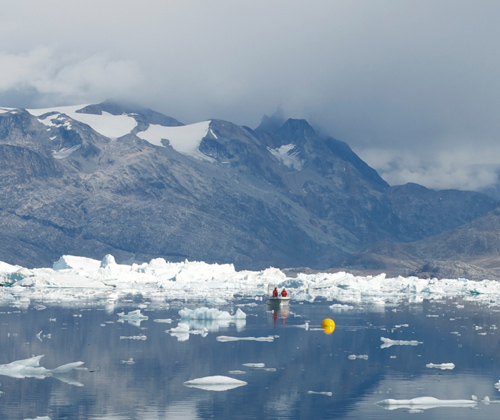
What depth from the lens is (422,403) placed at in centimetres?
3052

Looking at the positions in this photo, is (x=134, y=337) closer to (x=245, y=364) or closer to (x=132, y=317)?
(x=245, y=364)

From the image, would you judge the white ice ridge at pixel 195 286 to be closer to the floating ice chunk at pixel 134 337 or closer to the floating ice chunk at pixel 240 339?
the floating ice chunk at pixel 240 339

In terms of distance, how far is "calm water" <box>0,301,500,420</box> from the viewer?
29.6m

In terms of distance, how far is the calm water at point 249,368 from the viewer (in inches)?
1167

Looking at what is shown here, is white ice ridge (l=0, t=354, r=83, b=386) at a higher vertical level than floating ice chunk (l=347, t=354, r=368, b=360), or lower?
lower

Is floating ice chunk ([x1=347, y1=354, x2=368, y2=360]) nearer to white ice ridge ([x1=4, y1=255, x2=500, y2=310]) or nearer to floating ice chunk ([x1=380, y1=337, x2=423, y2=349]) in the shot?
floating ice chunk ([x1=380, y1=337, x2=423, y2=349])

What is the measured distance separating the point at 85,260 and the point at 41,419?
157552 mm

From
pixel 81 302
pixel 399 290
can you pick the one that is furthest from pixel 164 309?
pixel 399 290

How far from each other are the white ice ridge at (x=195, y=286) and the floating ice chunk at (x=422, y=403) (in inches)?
2231

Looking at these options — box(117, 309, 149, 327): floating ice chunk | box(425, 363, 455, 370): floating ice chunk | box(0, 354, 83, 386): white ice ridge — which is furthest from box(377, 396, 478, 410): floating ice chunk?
box(117, 309, 149, 327): floating ice chunk

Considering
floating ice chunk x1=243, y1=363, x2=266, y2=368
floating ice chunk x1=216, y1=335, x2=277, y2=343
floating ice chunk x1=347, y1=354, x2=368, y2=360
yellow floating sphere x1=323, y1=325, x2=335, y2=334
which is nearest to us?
floating ice chunk x1=243, y1=363, x2=266, y2=368

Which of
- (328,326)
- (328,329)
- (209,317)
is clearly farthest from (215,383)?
(209,317)

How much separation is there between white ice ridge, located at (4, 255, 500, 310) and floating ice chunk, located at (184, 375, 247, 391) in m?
55.0

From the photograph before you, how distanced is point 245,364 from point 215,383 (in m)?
6.71
